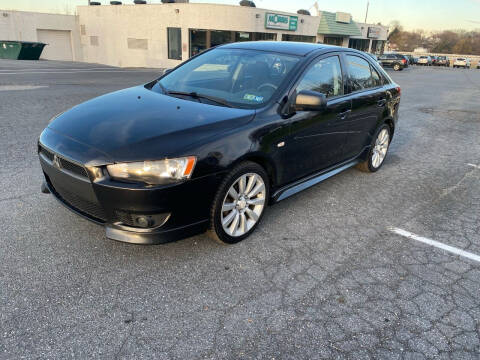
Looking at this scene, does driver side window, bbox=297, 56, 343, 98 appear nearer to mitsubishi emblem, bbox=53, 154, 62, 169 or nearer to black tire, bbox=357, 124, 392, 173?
black tire, bbox=357, 124, 392, 173

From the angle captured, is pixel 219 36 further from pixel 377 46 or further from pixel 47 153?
pixel 377 46

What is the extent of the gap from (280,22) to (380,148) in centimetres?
2963

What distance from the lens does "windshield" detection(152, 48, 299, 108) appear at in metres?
3.70

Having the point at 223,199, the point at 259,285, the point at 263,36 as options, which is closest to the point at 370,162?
the point at 223,199

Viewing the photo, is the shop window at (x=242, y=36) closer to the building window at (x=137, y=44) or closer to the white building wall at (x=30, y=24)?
the building window at (x=137, y=44)

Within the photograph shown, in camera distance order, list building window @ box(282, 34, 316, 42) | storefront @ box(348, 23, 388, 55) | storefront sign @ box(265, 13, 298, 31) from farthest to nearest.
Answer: storefront @ box(348, 23, 388, 55)
building window @ box(282, 34, 316, 42)
storefront sign @ box(265, 13, 298, 31)

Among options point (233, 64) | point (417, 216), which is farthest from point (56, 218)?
point (417, 216)

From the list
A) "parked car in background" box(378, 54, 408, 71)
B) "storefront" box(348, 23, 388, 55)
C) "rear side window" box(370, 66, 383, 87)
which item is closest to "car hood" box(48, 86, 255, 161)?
"rear side window" box(370, 66, 383, 87)

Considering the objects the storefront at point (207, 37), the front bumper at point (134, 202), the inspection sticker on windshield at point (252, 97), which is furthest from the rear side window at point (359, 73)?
the storefront at point (207, 37)

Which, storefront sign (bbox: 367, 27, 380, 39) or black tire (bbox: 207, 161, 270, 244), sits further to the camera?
storefront sign (bbox: 367, 27, 380, 39)

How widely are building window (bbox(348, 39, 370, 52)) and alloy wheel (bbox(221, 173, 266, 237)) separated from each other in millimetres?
48780

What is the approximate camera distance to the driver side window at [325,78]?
390 cm

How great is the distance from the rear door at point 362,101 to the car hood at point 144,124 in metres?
1.82

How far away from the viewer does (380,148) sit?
5711 millimetres
